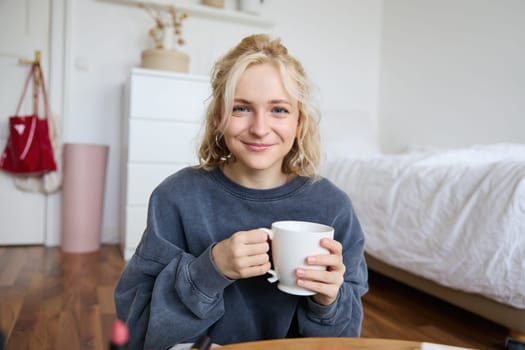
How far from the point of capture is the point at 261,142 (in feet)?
2.50

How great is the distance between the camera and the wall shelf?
2745mm

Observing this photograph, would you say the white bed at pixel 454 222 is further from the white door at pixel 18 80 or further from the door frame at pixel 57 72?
the white door at pixel 18 80

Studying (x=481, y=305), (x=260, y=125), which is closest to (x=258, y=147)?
(x=260, y=125)

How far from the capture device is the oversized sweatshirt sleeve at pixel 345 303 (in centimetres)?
66

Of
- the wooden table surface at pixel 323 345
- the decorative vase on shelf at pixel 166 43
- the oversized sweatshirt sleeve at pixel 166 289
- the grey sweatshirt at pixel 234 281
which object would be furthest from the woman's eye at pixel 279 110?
the decorative vase on shelf at pixel 166 43

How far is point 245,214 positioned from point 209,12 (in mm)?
2396

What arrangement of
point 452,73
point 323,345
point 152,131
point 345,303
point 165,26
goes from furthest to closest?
point 452,73 < point 165,26 < point 152,131 < point 345,303 < point 323,345

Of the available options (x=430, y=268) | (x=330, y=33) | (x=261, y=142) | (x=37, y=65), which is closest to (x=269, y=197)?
(x=261, y=142)

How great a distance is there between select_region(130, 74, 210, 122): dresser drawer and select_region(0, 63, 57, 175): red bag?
0.60 metres

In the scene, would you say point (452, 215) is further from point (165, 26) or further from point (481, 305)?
point (165, 26)

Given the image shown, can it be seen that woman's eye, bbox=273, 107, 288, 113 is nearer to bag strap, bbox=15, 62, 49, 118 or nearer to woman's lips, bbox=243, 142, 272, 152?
woman's lips, bbox=243, 142, 272, 152

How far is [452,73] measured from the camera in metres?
2.86

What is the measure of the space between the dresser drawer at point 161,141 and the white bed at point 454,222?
38.5 inches

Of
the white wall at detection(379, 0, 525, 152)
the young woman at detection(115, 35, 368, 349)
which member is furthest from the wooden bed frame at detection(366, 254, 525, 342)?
the white wall at detection(379, 0, 525, 152)
